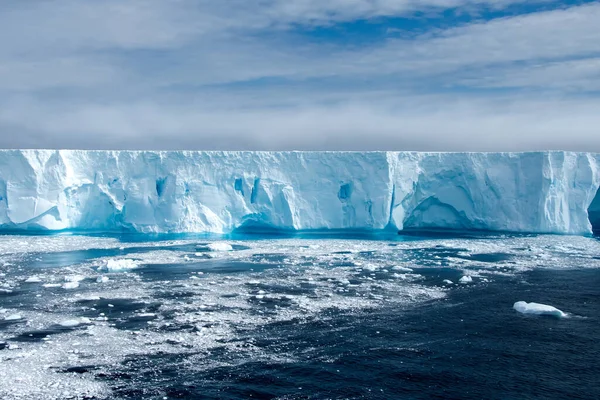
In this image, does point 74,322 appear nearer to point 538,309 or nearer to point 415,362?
point 415,362

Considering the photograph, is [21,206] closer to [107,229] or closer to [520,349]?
[107,229]

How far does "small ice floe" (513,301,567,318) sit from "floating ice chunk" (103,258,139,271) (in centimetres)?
1126

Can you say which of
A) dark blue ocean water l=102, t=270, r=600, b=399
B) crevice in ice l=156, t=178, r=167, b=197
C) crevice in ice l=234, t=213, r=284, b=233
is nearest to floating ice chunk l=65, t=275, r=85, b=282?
dark blue ocean water l=102, t=270, r=600, b=399

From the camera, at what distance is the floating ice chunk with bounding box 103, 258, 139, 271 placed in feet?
54.3

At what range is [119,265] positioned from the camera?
16719 millimetres

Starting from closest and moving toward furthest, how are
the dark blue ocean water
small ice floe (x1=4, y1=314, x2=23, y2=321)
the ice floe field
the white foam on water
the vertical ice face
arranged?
the dark blue ocean water < the ice floe field < small ice floe (x1=4, y1=314, x2=23, y2=321) < the white foam on water < the vertical ice face

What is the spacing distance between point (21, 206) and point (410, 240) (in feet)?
59.8

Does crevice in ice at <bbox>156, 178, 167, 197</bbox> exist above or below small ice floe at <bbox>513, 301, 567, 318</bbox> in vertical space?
above

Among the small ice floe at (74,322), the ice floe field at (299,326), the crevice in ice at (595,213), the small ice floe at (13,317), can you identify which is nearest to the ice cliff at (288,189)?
the crevice in ice at (595,213)

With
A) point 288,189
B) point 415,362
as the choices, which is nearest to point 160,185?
point 288,189

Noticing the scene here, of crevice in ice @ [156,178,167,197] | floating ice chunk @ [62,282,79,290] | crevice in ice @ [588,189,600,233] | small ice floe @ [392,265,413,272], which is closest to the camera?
floating ice chunk @ [62,282,79,290]

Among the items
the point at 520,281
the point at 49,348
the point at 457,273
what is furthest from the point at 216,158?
the point at 49,348

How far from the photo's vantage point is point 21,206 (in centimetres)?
2547

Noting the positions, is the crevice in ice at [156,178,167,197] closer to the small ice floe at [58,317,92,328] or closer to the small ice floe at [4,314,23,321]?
the small ice floe at [4,314,23,321]
